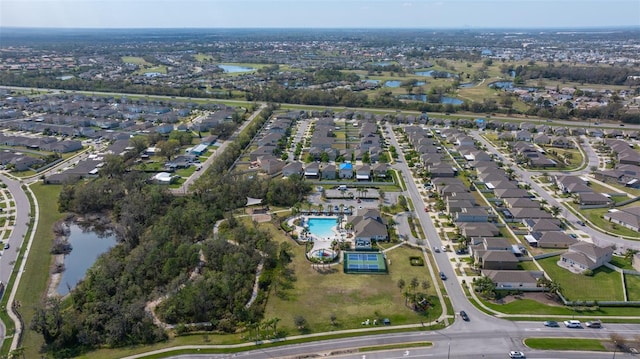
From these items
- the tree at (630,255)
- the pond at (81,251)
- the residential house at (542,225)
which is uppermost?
the residential house at (542,225)

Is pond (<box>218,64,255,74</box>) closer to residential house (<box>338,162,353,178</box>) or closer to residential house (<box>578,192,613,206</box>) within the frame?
residential house (<box>338,162,353,178</box>)

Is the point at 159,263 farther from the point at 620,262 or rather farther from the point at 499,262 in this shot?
the point at 620,262

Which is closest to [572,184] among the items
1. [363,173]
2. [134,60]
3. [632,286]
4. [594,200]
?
[594,200]

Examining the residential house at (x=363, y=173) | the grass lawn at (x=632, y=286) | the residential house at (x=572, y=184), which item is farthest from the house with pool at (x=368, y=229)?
the residential house at (x=572, y=184)

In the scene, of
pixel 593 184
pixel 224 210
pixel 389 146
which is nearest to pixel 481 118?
pixel 389 146

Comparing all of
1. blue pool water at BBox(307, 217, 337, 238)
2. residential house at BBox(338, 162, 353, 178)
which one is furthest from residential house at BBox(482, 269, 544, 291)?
residential house at BBox(338, 162, 353, 178)

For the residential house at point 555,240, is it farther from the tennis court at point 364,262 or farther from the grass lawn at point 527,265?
the tennis court at point 364,262
